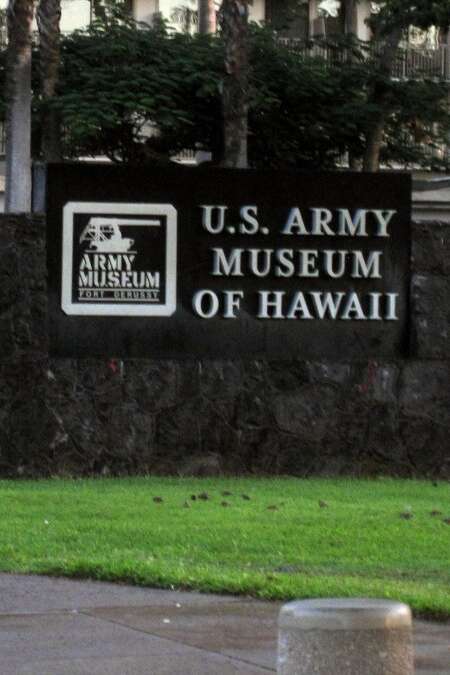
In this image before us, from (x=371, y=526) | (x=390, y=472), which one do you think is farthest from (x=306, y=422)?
(x=371, y=526)

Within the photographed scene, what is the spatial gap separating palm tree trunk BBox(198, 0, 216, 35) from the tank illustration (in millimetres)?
19868

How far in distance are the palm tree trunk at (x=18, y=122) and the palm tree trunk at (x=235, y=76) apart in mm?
2887

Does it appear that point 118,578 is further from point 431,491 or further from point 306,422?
point 306,422

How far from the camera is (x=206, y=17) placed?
3728cm

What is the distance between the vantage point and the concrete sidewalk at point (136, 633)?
7496 mm

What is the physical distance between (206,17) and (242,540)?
27363mm

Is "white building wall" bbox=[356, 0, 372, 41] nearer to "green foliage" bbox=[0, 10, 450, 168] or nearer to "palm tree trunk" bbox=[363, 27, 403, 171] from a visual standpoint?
"green foliage" bbox=[0, 10, 450, 168]

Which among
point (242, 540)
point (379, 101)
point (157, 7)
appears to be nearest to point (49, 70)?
point (379, 101)

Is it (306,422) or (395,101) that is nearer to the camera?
(306,422)

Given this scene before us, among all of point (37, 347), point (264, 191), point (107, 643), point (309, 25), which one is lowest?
point (107, 643)

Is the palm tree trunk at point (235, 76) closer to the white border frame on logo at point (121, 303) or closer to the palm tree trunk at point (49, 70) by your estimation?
the palm tree trunk at point (49, 70)

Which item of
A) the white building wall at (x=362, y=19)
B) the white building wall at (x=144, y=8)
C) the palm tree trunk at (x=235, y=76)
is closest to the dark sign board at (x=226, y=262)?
the palm tree trunk at (x=235, y=76)

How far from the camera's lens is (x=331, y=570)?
32.8 feet

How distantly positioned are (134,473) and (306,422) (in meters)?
1.70
